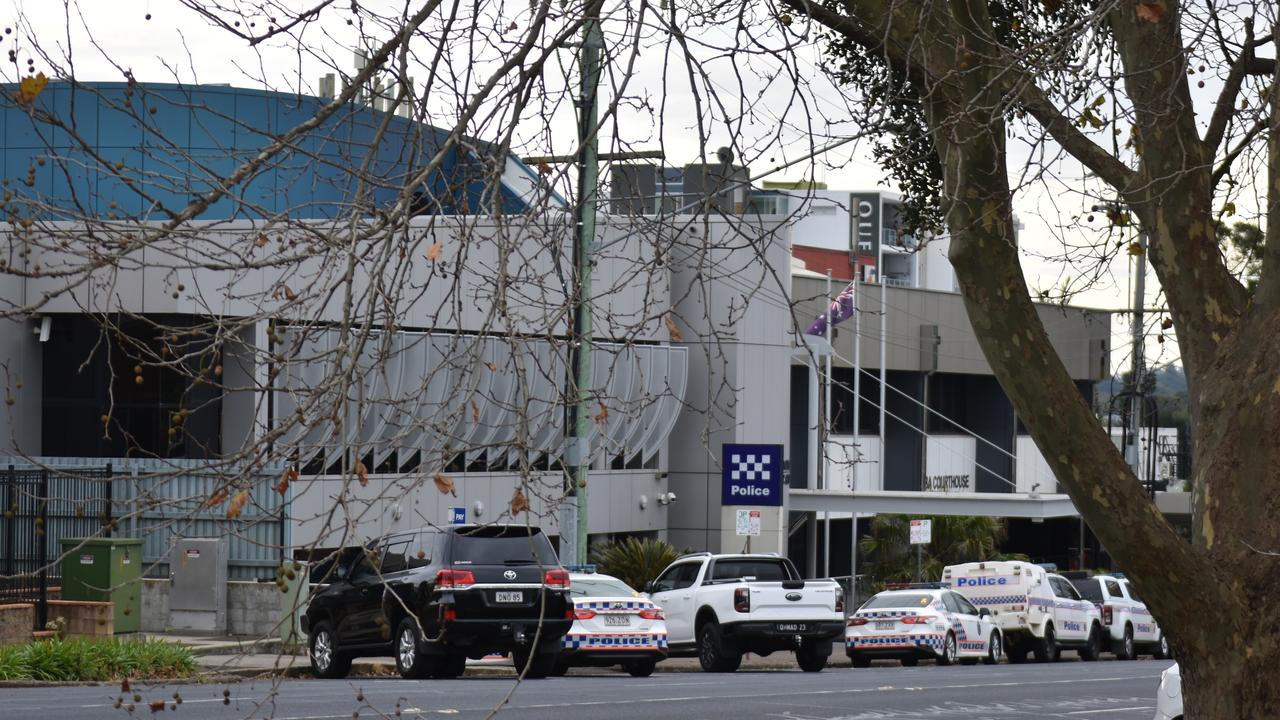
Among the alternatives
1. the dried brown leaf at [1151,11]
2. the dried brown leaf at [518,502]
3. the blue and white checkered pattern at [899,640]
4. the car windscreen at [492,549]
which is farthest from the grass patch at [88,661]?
the dried brown leaf at [1151,11]

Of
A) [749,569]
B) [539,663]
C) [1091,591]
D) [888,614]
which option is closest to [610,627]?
[539,663]

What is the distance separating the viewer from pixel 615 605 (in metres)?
22.0

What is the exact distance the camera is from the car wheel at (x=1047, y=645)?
32531mm

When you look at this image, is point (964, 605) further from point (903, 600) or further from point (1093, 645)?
point (1093, 645)

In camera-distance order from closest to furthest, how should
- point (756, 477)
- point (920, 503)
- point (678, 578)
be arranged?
point (678, 578) < point (756, 477) < point (920, 503)

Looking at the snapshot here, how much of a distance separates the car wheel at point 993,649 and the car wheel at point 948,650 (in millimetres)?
1137

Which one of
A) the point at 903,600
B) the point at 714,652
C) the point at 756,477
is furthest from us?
the point at 903,600

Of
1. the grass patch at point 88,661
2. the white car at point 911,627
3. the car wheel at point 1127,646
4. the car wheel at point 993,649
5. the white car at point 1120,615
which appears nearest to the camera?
the grass patch at point 88,661

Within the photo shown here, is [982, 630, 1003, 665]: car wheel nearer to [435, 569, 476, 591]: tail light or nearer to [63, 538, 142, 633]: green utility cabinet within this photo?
[435, 569, 476, 591]: tail light

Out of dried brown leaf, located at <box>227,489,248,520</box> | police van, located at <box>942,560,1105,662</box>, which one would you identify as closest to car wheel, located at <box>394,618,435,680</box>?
police van, located at <box>942,560,1105,662</box>

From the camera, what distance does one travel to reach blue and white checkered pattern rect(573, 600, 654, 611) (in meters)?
21.9

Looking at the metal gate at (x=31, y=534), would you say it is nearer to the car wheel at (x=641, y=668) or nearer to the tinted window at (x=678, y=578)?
the car wheel at (x=641, y=668)

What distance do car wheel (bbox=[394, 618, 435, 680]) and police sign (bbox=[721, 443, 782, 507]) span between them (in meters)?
9.15

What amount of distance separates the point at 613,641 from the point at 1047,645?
13314 mm
